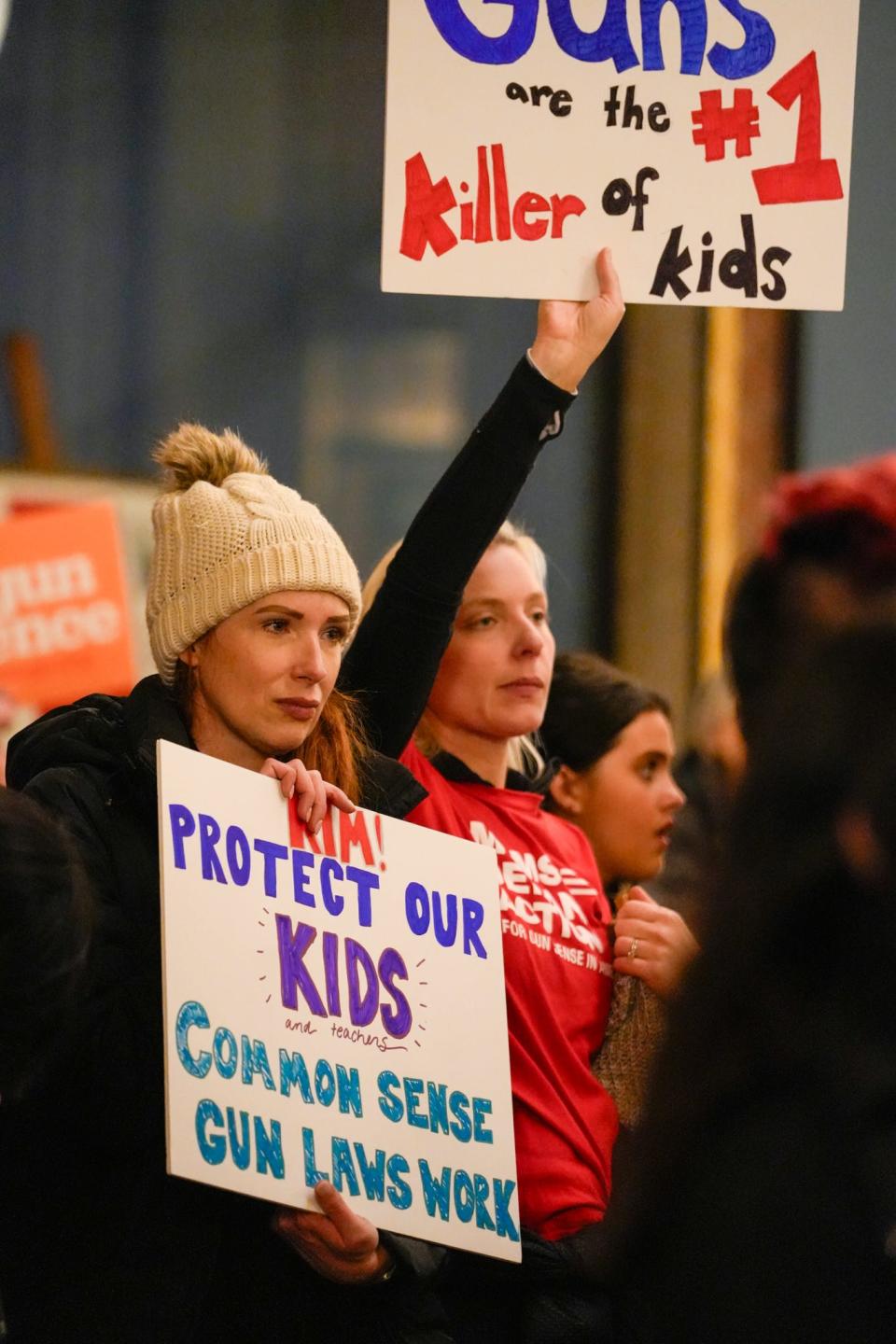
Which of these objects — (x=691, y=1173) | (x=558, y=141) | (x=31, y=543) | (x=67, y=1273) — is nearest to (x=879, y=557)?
(x=691, y=1173)

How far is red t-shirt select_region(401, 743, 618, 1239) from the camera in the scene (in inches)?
86.1

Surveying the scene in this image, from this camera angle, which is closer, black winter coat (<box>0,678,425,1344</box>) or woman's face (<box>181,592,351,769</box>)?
black winter coat (<box>0,678,425,1344</box>)

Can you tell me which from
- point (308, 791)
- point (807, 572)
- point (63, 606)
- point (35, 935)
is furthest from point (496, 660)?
point (63, 606)

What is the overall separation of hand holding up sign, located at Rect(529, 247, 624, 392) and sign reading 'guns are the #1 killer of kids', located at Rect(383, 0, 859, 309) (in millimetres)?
24

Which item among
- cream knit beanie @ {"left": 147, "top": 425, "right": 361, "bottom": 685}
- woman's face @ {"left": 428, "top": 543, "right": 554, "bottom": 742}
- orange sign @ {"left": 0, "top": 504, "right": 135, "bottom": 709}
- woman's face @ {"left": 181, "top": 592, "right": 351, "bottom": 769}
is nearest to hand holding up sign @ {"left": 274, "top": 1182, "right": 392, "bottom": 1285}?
woman's face @ {"left": 181, "top": 592, "right": 351, "bottom": 769}

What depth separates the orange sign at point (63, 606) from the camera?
4.04 meters

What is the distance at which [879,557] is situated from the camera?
3.94 ft

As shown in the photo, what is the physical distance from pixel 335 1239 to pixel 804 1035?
3.17ft

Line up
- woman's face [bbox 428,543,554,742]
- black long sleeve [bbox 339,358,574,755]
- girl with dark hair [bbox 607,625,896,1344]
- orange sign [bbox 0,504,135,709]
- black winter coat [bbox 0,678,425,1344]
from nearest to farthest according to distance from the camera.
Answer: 1. girl with dark hair [bbox 607,625,896,1344]
2. black winter coat [bbox 0,678,425,1344]
3. black long sleeve [bbox 339,358,574,755]
4. woman's face [bbox 428,543,554,742]
5. orange sign [bbox 0,504,135,709]

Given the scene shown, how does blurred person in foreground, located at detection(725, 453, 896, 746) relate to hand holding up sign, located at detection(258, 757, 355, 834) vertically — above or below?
above

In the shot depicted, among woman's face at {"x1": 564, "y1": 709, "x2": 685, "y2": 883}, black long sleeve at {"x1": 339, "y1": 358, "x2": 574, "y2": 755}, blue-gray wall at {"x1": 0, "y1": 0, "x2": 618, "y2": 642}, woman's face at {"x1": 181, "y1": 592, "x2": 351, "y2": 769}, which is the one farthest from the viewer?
blue-gray wall at {"x1": 0, "y1": 0, "x2": 618, "y2": 642}

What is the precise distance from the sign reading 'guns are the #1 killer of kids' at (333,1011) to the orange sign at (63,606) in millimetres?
2104

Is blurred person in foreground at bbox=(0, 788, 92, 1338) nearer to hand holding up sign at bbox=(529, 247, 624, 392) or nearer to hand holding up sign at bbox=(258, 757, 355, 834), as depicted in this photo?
hand holding up sign at bbox=(258, 757, 355, 834)

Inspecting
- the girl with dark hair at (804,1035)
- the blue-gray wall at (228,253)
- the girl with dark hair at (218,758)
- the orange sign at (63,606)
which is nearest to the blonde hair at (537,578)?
the girl with dark hair at (218,758)
